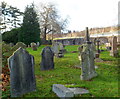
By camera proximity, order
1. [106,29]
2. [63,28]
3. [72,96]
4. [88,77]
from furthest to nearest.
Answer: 1. [63,28]
2. [106,29]
3. [88,77]
4. [72,96]

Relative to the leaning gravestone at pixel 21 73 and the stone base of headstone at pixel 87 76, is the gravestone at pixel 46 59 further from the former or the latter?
the leaning gravestone at pixel 21 73

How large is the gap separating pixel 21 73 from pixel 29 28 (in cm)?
2919

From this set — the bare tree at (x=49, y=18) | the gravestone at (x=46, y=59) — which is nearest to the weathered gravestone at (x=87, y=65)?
the gravestone at (x=46, y=59)

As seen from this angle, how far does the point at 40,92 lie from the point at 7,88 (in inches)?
57.7

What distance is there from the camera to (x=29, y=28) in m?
33.1

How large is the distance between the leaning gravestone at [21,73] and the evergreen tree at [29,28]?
27960 millimetres

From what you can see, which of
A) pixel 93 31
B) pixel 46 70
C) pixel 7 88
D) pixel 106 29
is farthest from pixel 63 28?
pixel 7 88

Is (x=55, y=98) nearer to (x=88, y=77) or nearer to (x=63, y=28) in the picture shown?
(x=88, y=77)

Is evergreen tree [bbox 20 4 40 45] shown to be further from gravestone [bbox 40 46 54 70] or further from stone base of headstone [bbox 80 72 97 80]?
stone base of headstone [bbox 80 72 97 80]

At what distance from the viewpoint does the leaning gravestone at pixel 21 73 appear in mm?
4848

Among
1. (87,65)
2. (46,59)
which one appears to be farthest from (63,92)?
(46,59)

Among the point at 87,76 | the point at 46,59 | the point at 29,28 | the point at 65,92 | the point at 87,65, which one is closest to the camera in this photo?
the point at 65,92

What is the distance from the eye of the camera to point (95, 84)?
5938mm

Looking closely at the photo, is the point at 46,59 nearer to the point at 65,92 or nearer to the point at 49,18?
the point at 65,92
